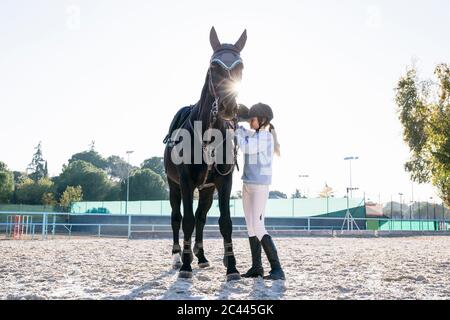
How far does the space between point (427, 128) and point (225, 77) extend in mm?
14382

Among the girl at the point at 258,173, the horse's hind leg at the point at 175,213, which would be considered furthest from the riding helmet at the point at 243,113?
the horse's hind leg at the point at 175,213

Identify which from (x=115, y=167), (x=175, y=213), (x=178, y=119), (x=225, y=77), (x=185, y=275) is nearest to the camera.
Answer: (x=225, y=77)

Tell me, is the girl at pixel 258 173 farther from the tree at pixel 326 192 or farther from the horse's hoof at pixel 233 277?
the tree at pixel 326 192

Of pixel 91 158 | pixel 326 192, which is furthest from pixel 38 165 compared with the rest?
pixel 326 192

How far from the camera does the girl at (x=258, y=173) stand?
5434 mm

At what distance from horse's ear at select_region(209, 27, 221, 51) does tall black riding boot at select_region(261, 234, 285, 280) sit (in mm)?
2417

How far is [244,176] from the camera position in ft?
18.0

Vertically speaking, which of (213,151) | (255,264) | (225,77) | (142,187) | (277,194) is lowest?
(255,264)

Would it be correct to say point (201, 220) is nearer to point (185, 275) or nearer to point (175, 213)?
point (175, 213)

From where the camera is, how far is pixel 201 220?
23.2ft

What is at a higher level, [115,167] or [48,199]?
[115,167]

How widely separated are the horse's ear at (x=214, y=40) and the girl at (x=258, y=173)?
2.92ft
